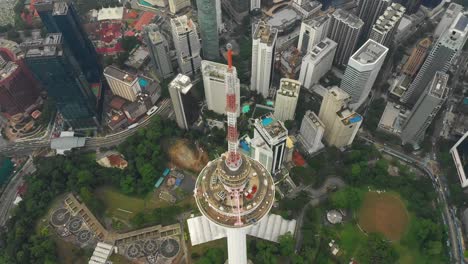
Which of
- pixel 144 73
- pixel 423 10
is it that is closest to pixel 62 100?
pixel 144 73

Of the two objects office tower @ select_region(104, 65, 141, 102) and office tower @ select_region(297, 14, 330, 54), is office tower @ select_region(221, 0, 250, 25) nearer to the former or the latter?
office tower @ select_region(297, 14, 330, 54)

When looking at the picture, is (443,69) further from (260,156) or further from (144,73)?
(144,73)

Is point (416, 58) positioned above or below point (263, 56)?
below

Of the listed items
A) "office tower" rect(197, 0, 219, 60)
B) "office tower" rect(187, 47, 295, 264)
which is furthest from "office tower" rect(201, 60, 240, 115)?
"office tower" rect(187, 47, 295, 264)

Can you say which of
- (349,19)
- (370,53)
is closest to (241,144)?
(370,53)

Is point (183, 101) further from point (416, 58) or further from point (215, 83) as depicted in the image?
point (416, 58)

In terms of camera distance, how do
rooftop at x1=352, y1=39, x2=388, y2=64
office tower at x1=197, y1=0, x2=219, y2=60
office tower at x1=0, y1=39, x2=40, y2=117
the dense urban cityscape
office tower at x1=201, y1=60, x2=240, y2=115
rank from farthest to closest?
office tower at x1=197, y1=0, x2=219, y2=60 < office tower at x1=0, y1=39, x2=40, y2=117 < office tower at x1=201, y1=60, x2=240, y2=115 < rooftop at x1=352, y1=39, x2=388, y2=64 < the dense urban cityscape

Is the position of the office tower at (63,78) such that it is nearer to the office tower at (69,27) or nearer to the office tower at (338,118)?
the office tower at (69,27)
